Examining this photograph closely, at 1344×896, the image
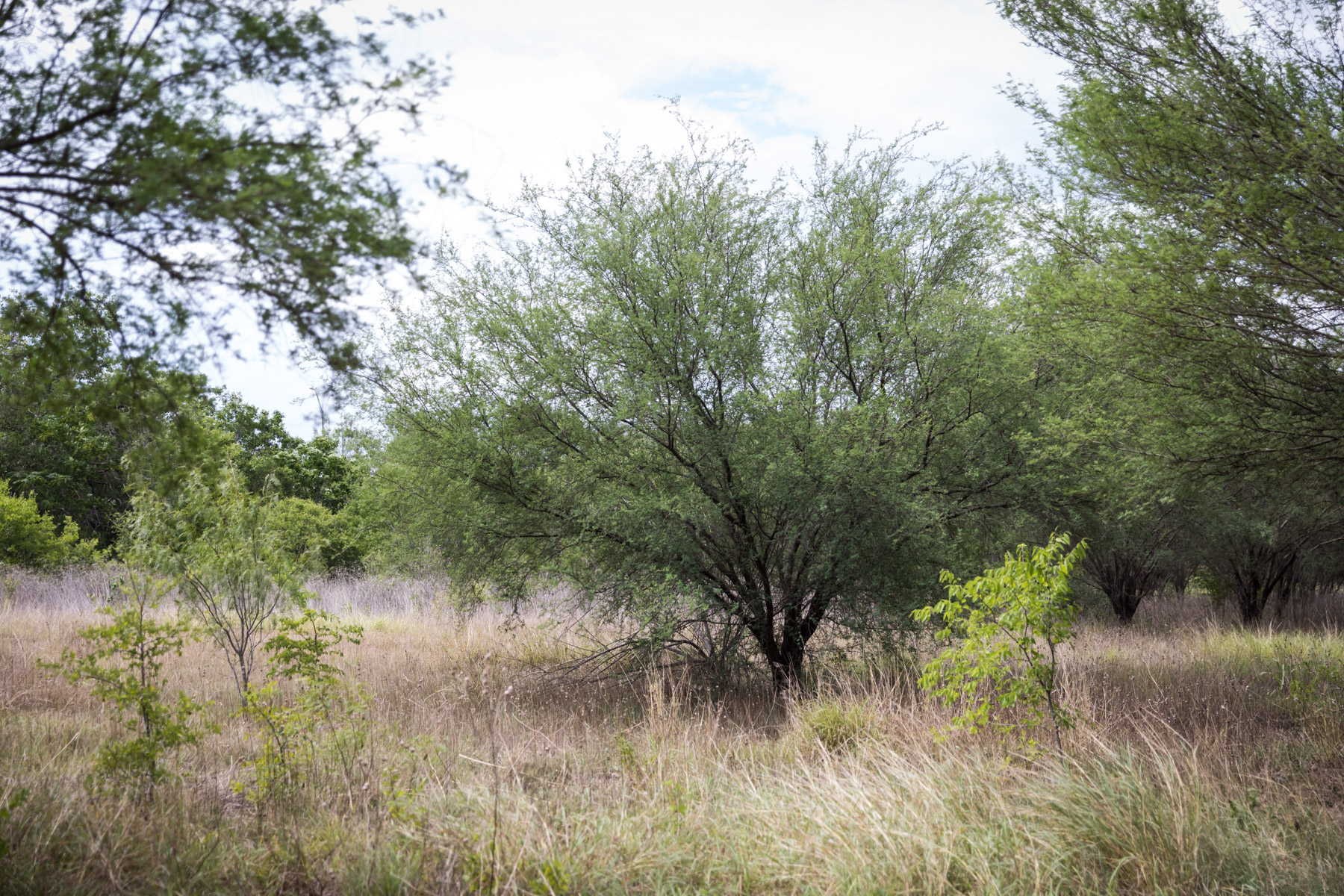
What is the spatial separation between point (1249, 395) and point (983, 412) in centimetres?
275

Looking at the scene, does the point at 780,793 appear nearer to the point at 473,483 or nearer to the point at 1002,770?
the point at 1002,770

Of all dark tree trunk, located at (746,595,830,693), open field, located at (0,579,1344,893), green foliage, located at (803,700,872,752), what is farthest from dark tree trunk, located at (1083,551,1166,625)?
green foliage, located at (803,700,872,752)

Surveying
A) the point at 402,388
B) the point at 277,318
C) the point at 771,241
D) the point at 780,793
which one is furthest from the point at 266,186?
the point at 771,241

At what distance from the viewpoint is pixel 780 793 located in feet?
17.4

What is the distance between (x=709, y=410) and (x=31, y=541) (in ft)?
56.1

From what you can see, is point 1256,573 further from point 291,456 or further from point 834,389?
point 291,456

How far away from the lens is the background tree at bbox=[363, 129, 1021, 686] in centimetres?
862

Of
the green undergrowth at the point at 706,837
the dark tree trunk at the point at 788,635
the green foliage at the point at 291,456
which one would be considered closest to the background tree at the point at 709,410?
the dark tree trunk at the point at 788,635

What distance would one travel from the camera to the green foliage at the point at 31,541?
17.9 metres

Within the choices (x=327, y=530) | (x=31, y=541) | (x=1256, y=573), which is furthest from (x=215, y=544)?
(x=1256, y=573)

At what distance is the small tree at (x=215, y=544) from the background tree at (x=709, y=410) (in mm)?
1776

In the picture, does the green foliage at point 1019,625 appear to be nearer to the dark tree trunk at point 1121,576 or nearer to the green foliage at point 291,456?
the dark tree trunk at point 1121,576

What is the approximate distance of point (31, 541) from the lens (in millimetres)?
18359

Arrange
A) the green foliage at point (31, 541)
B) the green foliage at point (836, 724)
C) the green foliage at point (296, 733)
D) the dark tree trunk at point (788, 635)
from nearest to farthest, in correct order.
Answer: the green foliage at point (296, 733) → the green foliage at point (836, 724) → the dark tree trunk at point (788, 635) → the green foliage at point (31, 541)
